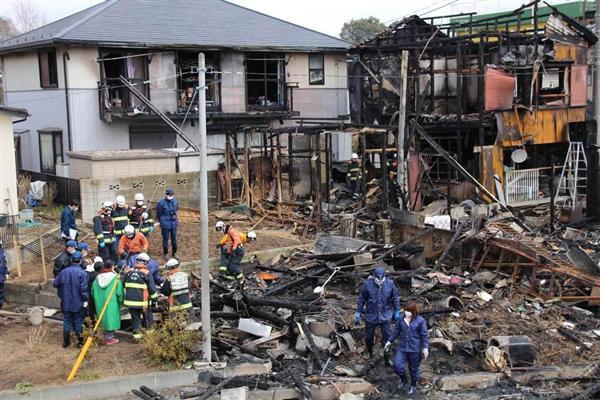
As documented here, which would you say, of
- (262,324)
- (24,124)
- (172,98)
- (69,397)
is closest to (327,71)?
(172,98)

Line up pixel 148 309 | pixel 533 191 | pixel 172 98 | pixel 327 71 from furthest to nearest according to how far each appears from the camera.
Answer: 1. pixel 327 71
2. pixel 172 98
3. pixel 533 191
4. pixel 148 309

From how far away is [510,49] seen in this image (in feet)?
84.4

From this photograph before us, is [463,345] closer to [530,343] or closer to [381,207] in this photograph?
[530,343]

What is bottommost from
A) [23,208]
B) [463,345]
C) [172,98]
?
[463,345]

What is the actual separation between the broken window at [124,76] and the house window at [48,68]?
192 cm

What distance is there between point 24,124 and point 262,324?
19.9 metres

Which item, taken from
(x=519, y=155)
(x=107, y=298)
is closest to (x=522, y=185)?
(x=519, y=155)

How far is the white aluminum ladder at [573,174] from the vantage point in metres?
24.1

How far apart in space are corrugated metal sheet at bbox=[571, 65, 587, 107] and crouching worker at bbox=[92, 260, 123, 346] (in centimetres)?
2130

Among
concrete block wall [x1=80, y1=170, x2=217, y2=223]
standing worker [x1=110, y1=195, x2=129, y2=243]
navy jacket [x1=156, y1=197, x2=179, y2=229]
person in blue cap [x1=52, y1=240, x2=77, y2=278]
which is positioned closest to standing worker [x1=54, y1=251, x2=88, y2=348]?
person in blue cap [x1=52, y1=240, x2=77, y2=278]

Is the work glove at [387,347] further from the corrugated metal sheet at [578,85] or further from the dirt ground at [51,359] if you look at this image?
the corrugated metal sheet at [578,85]

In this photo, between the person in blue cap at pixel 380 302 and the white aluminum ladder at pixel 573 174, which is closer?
the person in blue cap at pixel 380 302

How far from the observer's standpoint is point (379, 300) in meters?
11.2

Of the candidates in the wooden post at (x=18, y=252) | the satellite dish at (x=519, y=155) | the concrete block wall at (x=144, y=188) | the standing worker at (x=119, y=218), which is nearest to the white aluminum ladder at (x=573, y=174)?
the satellite dish at (x=519, y=155)
